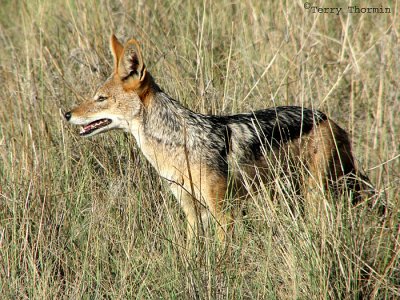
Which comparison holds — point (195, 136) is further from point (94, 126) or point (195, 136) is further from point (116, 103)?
point (94, 126)

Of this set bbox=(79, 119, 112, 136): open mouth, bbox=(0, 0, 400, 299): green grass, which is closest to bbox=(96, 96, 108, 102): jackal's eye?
bbox=(79, 119, 112, 136): open mouth

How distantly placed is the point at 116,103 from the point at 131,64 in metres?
0.34

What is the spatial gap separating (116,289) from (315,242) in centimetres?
133

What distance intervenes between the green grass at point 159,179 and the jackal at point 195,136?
8.7 inches

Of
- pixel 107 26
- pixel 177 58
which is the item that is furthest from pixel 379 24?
pixel 107 26

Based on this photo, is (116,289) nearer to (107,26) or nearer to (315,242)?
(315,242)

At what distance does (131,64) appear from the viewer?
550 centimetres

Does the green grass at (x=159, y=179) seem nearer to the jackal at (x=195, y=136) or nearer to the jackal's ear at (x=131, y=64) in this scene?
the jackal at (x=195, y=136)

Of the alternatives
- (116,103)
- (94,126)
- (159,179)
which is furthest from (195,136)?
(94,126)

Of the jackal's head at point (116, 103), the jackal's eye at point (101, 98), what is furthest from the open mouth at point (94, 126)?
the jackal's eye at point (101, 98)

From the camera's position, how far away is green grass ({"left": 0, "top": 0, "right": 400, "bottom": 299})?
13.9 feet

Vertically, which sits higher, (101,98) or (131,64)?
(131,64)

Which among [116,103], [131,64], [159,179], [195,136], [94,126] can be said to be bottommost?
[159,179]

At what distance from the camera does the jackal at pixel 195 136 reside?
5430 mm
